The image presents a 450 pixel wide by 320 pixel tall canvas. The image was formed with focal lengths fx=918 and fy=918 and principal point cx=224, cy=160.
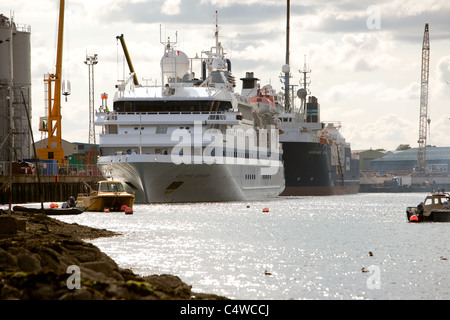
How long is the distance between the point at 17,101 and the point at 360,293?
267 ft

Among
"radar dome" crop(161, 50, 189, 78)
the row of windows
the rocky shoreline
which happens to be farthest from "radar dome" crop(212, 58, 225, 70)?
the rocky shoreline

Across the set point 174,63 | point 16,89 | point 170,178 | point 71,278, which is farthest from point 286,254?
point 16,89

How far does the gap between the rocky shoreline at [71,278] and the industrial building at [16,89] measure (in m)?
69.6

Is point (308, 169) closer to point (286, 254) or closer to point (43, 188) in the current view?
point (43, 188)

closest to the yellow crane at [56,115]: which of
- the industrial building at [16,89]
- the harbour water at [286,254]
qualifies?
the industrial building at [16,89]

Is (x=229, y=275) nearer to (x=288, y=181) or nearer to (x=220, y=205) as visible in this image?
(x=220, y=205)

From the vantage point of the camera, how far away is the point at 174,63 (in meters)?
78.2

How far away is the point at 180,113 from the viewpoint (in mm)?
69188

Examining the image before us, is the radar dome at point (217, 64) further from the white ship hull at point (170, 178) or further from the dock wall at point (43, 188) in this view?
the dock wall at point (43, 188)

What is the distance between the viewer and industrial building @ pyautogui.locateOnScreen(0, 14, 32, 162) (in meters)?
96.7

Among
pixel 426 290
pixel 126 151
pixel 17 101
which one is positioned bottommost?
pixel 426 290

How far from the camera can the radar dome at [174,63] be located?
78.5 meters

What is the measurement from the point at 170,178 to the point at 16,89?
126 feet

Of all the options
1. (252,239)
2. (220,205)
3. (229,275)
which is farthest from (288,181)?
(229,275)
